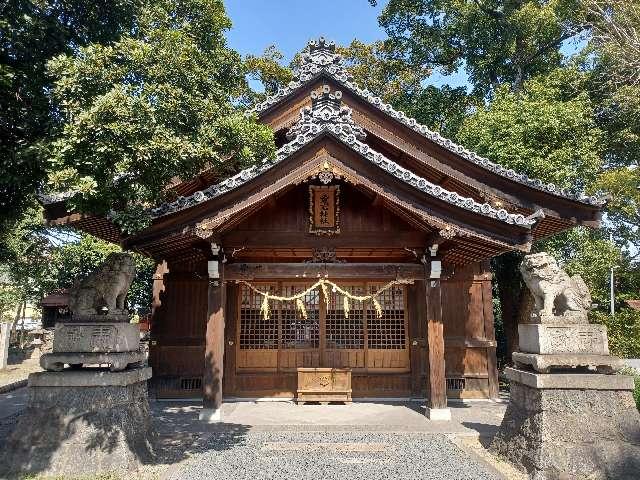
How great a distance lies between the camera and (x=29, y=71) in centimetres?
698

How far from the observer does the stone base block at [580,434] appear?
20.6 ft

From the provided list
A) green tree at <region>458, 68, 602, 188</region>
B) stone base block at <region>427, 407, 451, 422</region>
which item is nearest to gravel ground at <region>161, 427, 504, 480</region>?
stone base block at <region>427, 407, 451, 422</region>

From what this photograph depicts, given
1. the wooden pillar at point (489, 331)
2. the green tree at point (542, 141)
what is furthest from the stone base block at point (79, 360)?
the green tree at point (542, 141)

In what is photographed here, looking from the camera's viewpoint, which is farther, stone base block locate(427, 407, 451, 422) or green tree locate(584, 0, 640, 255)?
green tree locate(584, 0, 640, 255)

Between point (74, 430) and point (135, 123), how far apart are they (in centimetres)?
457

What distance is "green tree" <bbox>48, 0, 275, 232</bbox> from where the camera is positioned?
5.94m

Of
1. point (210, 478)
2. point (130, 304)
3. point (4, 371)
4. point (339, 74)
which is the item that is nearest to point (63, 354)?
point (210, 478)

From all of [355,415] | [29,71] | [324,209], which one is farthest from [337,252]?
[29,71]

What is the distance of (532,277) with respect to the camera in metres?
7.33

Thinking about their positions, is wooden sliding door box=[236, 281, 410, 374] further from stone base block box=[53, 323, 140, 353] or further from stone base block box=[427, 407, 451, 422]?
stone base block box=[53, 323, 140, 353]

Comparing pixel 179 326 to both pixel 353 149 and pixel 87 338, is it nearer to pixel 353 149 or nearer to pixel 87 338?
pixel 87 338

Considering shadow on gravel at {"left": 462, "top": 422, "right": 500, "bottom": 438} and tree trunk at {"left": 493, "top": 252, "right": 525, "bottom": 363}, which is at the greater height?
tree trunk at {"left": 493, "top": 252, "right": 525, "bottom": 363}

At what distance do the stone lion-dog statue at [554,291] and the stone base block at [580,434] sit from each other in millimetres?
994

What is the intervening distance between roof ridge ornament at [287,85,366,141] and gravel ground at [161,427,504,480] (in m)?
6.06
